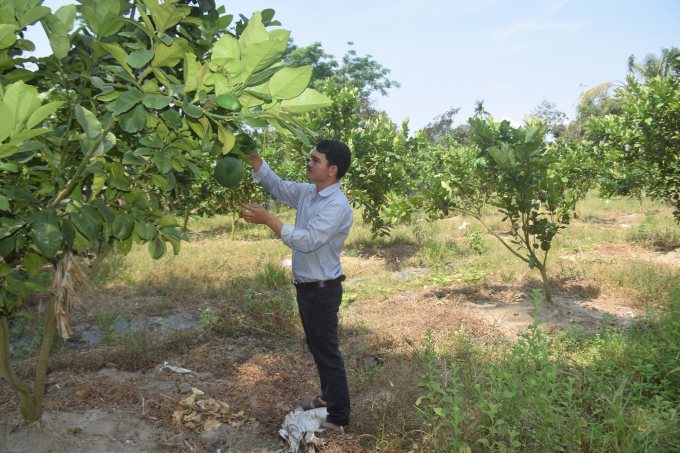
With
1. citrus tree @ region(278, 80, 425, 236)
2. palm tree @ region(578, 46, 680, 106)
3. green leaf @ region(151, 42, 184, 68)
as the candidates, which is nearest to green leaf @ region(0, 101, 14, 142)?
green leaf @ region(151, 42, 184, 68)

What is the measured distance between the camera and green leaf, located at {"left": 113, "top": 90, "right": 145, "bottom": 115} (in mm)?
1183

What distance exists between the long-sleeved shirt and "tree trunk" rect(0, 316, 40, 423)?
1.37m

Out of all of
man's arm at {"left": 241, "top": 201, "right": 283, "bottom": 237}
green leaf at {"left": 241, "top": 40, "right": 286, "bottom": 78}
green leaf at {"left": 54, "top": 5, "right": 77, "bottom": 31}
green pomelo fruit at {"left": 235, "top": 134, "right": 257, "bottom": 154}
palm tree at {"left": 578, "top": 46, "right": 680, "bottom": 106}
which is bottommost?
man's arm at {"left": 241, "top": 201, "right": 283, "bottom": 237}

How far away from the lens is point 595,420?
2.36 meters

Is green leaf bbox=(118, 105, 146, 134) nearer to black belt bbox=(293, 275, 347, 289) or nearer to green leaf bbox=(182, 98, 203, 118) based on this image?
green leaf bbox=(182, 98, 203, 118)

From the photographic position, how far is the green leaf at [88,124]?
1.37m

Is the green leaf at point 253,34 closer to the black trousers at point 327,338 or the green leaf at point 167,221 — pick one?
the green leaf at point 167,221

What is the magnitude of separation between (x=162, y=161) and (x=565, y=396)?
2204 millimetres

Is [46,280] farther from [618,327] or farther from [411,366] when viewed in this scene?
[618,327]

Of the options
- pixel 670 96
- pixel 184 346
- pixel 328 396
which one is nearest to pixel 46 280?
pixel 184 346

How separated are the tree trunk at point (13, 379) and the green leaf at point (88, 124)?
1148 mm

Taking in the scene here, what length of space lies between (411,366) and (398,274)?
130 inches

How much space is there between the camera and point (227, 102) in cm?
113

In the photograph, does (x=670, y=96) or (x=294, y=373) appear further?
(x=670, y=96)
